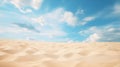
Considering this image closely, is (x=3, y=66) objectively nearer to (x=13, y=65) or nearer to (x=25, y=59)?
(x=13, y=65)

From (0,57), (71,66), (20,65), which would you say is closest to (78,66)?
(71,66)

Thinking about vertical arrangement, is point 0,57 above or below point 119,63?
above

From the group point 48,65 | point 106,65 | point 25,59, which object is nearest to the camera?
point 106,65

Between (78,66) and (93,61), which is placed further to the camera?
(93,61)

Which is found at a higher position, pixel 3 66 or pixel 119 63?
pixel 3 66

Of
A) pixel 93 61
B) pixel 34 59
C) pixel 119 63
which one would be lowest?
pixel 119 63

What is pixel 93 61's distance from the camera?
2.35 metres

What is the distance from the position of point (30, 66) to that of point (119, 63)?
1216mm

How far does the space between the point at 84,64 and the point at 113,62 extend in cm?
40

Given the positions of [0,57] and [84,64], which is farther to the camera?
[0,57]

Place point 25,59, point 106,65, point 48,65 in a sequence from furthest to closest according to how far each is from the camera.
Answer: point 25,59, point 48,65, point 106,65

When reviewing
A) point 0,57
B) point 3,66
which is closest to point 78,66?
point 3,66

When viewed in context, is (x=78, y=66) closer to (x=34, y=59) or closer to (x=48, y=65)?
(x=48, y=65)

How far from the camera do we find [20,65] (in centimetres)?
226
